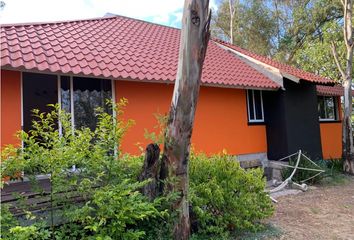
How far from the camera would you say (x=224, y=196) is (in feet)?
18.7

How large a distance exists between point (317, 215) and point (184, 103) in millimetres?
4741

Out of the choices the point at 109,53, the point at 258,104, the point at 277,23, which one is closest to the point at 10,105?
the point at 109,53

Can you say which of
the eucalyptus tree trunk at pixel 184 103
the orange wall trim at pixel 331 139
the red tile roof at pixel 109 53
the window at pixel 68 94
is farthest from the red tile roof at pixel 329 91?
the eucalyptus tree trunk at pixel 184 103

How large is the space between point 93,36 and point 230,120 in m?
5.51

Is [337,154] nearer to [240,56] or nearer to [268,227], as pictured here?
[240,56]

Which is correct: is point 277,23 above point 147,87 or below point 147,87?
above

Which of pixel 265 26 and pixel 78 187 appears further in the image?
pixel 265 26

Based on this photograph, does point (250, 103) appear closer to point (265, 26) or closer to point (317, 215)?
point (317, 215)

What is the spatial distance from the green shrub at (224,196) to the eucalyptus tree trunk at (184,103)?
0.45m

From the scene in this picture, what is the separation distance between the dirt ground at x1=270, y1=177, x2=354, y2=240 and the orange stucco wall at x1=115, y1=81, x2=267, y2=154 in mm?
2951

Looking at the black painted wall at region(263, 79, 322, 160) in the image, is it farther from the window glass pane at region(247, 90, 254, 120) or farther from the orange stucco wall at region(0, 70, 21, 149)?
the orange stucco wall at region(0, 70, 21, 149)

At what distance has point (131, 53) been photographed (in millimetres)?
10000

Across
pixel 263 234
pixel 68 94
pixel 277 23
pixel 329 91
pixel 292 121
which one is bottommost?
pixel 263 234

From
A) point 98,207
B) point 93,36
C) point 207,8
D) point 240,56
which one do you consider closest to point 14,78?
point 93,36
